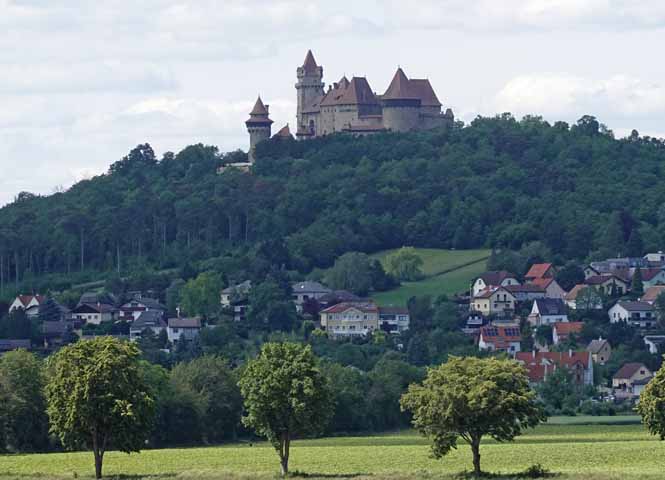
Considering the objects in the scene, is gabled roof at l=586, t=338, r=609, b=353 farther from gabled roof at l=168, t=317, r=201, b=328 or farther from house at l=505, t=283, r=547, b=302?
gabled roof at l=168, t=317, r=201, b=328

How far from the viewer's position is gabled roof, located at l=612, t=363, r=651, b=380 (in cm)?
12775

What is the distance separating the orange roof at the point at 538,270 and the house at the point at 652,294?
33.4 ft

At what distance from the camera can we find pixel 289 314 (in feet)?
503

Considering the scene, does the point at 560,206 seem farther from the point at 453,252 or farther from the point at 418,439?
the point at 418,439

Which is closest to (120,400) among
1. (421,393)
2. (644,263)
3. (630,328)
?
(421,393)

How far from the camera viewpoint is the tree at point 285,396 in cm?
6744

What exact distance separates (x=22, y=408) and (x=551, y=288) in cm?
8619

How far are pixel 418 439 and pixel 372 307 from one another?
7120 cm

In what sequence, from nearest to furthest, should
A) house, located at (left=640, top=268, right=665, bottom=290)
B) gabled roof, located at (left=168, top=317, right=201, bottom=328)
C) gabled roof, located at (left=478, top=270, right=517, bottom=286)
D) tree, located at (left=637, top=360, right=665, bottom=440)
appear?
tree, located at (left=637, top=360, right=665, bottom=440)
gabled roof, located at (left=168, top=317, right=201, bottom=328)
gabled roof, located at (left=478, top=270, right=517, bottom=286)
house, located at (left=640, top=268, right=665, bottom=290)

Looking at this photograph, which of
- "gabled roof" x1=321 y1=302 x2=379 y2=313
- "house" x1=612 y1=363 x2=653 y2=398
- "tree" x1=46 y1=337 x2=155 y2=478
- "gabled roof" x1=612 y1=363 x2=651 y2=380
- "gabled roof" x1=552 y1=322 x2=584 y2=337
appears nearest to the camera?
"tree" x1=46 y1=337 x2=155 y2=478

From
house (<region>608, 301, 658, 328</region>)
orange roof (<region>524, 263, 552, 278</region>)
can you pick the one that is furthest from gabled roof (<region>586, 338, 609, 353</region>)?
orange roof (<region>524, 263, 552, 278</region>)

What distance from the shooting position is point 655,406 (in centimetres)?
6762

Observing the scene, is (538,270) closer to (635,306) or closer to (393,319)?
(635,306)

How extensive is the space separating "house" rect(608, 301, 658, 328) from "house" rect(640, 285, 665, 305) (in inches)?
123
